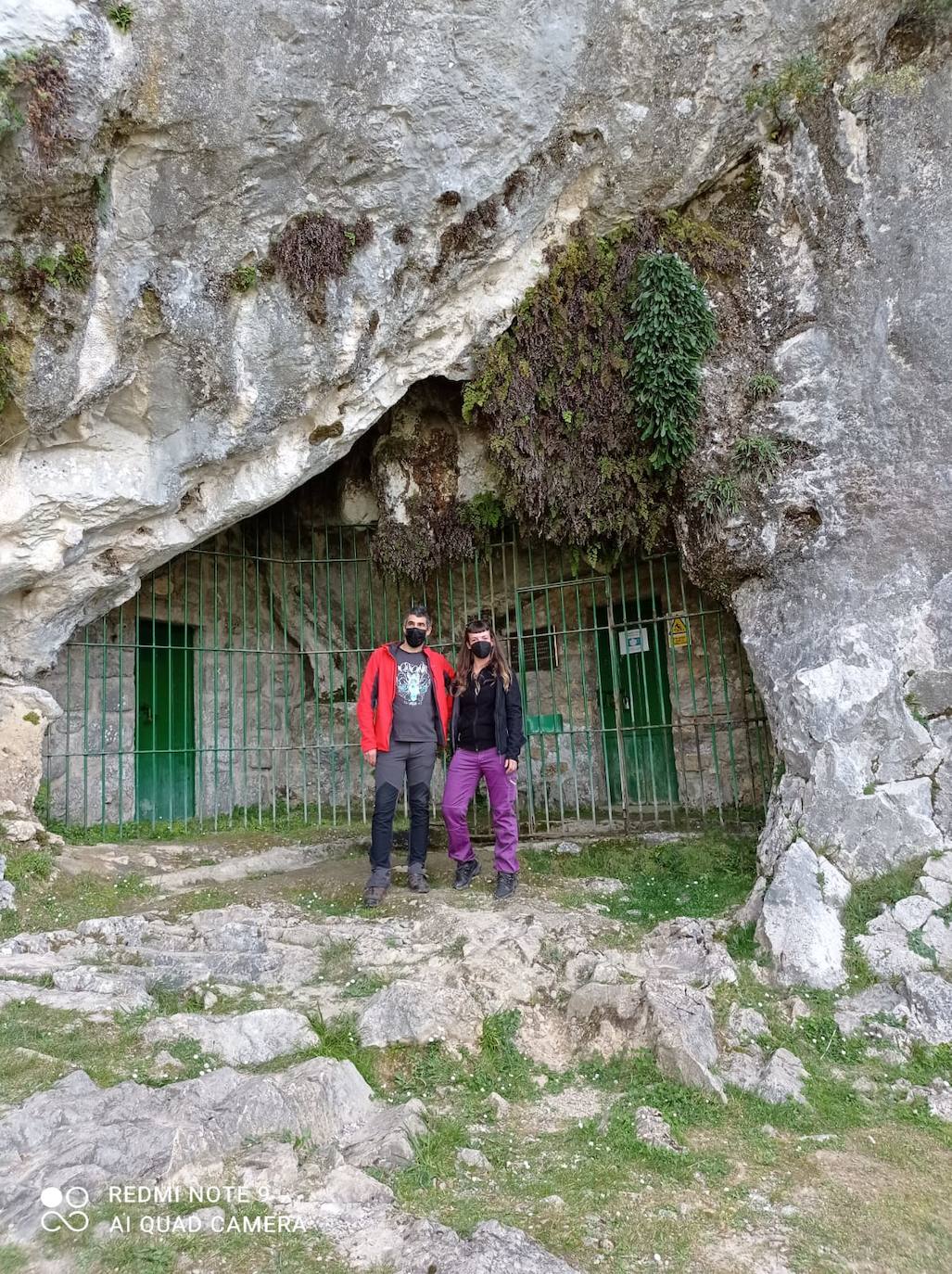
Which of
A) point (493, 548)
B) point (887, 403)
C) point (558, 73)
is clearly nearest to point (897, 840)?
point (887, 403)

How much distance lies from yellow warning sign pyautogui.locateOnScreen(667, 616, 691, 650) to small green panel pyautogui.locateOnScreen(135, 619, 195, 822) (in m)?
5.08

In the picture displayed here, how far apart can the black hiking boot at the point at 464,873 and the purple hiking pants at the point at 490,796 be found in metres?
0.12

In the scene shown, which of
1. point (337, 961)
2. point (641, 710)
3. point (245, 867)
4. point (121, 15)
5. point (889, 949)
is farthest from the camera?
point (641, 710)

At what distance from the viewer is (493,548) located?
9.02 meters

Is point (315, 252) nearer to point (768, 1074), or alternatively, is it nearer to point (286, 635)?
point (286, 635)

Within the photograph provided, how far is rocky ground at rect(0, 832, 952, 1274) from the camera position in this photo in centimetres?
247

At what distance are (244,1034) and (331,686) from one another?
665 cm

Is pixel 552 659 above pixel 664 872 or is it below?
above

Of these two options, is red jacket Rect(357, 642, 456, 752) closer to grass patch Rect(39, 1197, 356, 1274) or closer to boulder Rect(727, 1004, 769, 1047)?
boulder Rect(727, 1004, 769, 1047)

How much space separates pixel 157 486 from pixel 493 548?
11.9ft

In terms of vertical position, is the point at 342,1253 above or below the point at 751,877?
below

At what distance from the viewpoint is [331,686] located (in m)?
10.1

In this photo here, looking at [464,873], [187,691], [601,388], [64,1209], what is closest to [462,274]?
[601,388]

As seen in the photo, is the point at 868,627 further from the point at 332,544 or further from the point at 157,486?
the point at 332,544
